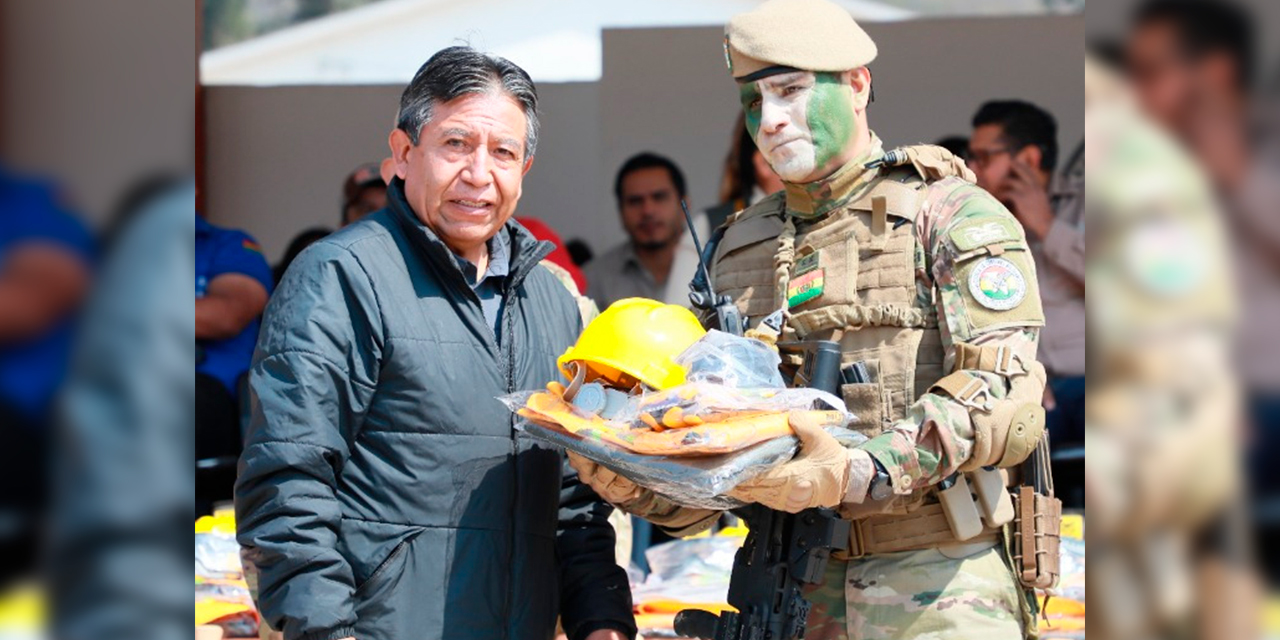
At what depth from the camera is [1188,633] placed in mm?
1593

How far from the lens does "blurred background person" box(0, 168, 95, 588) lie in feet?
4.91

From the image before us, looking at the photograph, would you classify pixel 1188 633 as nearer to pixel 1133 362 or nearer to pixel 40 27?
pixel 1133 362

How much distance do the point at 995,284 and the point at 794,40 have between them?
2.35 feet

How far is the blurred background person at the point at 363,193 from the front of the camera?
25.6 ft

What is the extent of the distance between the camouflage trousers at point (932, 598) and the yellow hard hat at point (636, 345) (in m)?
0.68

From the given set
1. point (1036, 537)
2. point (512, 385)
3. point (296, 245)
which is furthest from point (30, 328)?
point (296, 245)

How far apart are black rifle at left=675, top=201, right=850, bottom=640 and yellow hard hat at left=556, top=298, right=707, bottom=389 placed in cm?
20

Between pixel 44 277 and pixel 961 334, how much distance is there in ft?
7.39

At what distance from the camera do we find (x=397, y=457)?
3.28 meters

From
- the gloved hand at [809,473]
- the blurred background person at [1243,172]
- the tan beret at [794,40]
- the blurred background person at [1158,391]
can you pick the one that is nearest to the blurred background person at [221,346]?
the tan beret at [794,40]

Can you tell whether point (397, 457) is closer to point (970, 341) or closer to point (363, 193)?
point (970, 341)

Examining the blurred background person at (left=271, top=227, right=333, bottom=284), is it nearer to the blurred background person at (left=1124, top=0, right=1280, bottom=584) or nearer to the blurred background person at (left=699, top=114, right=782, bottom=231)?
the blurred background person at (left=699, top=114, right=782, bottom=231)

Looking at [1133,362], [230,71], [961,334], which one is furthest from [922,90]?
[1133,362]

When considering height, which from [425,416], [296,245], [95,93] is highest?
[296,245]
